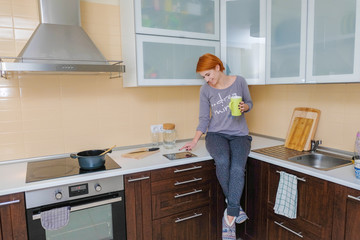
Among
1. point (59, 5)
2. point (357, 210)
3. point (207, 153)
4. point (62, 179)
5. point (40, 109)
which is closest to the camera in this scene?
point (357, 210)

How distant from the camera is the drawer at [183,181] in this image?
190 centimetres

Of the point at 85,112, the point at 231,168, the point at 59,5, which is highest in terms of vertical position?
the point at 59,5

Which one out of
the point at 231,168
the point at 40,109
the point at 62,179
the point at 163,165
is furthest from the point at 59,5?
the point at 231,168

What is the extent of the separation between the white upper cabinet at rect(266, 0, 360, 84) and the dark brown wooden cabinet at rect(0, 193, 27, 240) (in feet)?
6.10

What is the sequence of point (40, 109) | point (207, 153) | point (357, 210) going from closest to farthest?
1. point (357, 210)
2. point (40, 109)
3. point (207, 153)

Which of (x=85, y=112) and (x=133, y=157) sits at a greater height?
(x=85, y=112)

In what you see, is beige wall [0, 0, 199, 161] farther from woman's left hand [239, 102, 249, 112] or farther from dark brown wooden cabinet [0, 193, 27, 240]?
woman's left hand [239, 102, 249, 112]

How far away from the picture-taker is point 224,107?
2129mm

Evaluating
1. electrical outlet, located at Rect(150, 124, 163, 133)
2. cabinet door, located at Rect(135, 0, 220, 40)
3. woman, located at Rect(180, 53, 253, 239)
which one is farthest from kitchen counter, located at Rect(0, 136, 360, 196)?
cabinet door, located at Rect(135, 0, 220, 40)

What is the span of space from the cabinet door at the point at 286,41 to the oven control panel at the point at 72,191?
1361 mm

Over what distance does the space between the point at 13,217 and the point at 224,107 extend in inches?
60.7

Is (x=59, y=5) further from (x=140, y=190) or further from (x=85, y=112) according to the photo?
(x=140, y=190)

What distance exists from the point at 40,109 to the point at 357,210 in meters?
2.11

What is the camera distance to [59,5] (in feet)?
5.96
